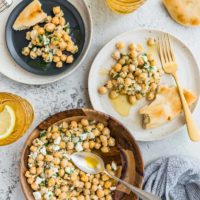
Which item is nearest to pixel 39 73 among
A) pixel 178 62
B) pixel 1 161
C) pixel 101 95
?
pixel 101 95

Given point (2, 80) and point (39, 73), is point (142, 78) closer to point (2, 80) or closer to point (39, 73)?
point (39, 73)

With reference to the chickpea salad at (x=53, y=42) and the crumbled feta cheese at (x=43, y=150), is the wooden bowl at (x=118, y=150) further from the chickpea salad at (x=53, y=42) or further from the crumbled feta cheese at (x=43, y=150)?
the chickpea salad at (x=53, y=42)

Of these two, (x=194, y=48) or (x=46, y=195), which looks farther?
(x=194, y=48)

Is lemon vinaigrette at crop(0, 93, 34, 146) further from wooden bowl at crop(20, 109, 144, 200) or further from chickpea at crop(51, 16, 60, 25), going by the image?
chickpea at crop(51, 16, 60, 25)

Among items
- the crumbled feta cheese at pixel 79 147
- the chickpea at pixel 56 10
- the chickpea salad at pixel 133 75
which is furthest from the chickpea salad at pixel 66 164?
the chickpea at pixel 56 10

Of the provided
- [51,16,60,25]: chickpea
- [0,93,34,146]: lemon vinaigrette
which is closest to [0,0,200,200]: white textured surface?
[0,93,34,146]: lemon vinaigrette

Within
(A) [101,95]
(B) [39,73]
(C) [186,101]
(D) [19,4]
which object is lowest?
(C) [186,101]

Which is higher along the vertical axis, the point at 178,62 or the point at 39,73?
the point at 39,73
